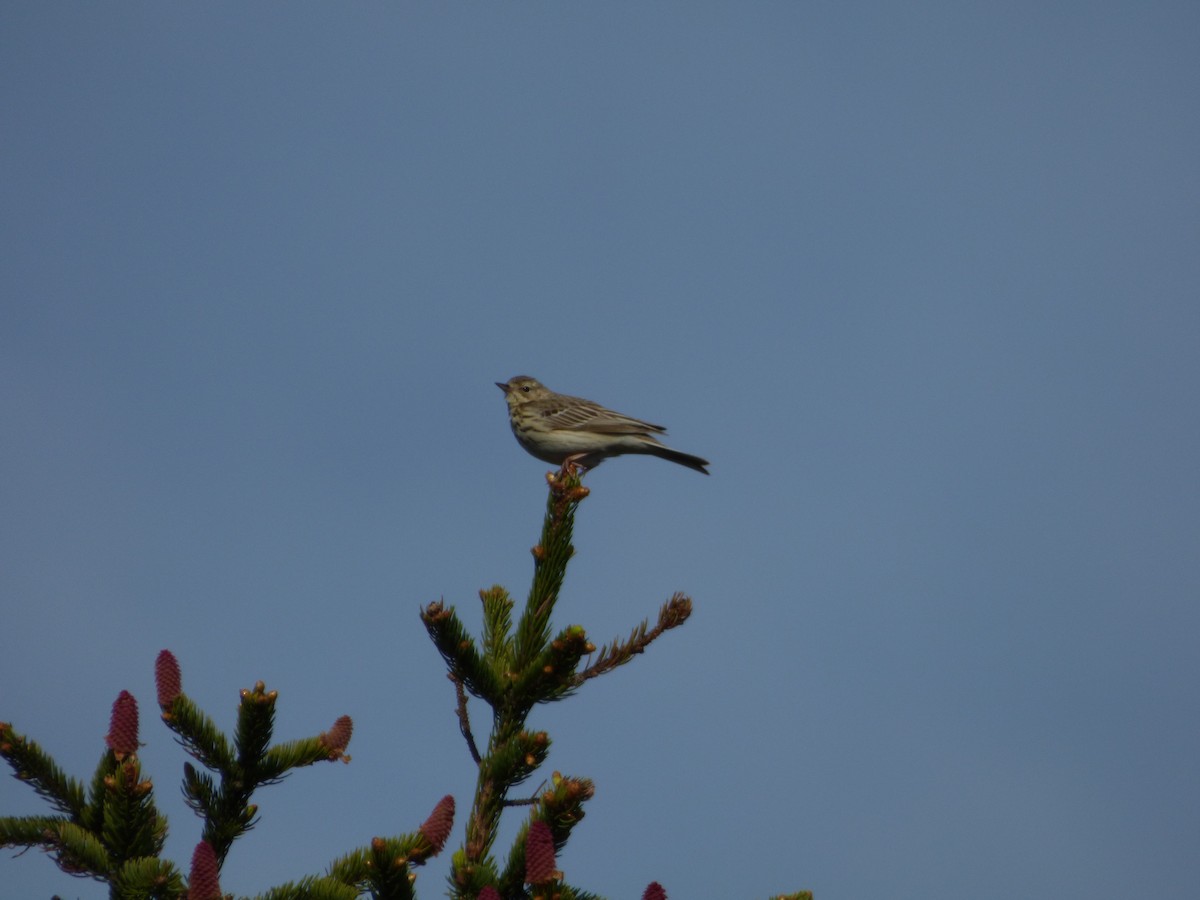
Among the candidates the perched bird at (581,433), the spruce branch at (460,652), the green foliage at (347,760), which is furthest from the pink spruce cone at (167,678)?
the perched bird at (581,433)

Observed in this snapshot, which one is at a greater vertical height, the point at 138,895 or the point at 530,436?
the point at 530,436

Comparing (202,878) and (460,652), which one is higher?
(460,652)

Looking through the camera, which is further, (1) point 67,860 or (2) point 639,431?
(2) point 639,431

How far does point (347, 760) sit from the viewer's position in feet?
15.5

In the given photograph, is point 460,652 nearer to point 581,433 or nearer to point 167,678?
point 167,678

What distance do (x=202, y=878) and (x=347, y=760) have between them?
50.0 inches

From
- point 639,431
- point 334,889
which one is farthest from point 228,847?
point 639,431

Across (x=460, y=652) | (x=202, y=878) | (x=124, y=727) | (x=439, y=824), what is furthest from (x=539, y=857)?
(x=124, y=727)

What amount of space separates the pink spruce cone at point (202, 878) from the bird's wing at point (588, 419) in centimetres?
887

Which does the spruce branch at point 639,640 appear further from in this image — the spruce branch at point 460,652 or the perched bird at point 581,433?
the perched bird at point 581,433

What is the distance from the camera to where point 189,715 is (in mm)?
4434

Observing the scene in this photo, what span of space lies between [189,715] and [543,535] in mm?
1786

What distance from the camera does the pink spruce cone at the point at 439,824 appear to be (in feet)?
13.2

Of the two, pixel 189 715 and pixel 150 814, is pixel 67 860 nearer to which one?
pixel 150 814
